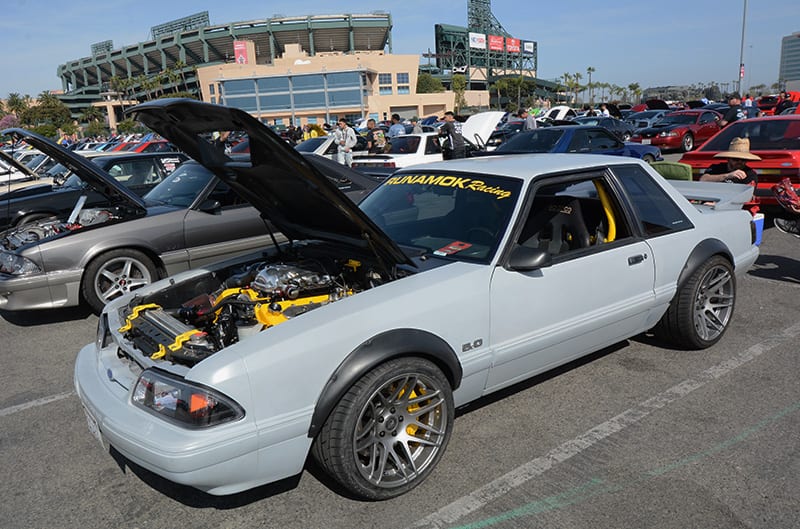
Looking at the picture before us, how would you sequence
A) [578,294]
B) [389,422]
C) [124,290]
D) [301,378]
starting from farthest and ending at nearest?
1. [124,290]
2. [578,294]
3. [389,422]
4. [301,378]

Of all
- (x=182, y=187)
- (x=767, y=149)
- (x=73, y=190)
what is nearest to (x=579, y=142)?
(x=767, y=149)

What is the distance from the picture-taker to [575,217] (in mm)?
4016

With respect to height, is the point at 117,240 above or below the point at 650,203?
below

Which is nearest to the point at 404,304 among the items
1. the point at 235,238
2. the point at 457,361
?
the point at 457,361

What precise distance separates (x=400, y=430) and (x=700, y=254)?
2.72 metres

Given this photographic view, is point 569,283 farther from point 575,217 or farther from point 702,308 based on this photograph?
point 702,308

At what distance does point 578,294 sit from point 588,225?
2.66ft

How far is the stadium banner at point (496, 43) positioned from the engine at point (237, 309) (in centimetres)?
12847

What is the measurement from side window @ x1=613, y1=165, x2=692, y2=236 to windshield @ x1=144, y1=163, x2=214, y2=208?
14.4 feet

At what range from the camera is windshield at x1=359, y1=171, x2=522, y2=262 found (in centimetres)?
343

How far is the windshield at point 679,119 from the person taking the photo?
21.0 m

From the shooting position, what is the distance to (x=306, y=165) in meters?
2.81

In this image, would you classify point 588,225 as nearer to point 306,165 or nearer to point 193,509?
point 306,165

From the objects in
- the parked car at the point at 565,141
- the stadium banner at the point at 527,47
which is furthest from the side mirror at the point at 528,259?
the stadium banner at the point at 527,47
